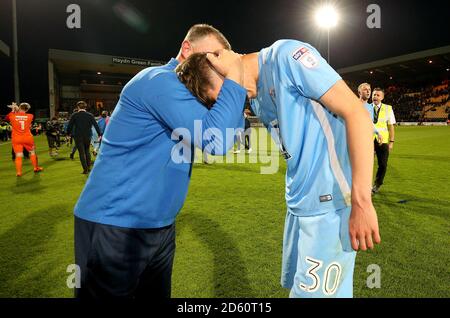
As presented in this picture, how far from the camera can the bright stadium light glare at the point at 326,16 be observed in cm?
1653

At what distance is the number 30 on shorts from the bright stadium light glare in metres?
16.6

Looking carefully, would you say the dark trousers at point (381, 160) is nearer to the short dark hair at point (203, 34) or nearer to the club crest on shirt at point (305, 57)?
the short dark hair at point (203, 34)

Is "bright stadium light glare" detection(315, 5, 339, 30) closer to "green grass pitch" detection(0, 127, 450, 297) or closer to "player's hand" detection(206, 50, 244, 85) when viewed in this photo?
"green grass pitch" detection(0, 127, 450, 297)

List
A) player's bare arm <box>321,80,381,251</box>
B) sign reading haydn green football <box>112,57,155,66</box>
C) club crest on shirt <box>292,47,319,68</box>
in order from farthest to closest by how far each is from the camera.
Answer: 1. sign reading haydn green football <box>112,57,155,66</box>
2. club crest on shirt <box>292,47,319,68</box>
3. player's bare arm <box>321,80,381,251</box>

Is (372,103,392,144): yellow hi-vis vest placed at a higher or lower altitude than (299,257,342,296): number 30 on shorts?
higher

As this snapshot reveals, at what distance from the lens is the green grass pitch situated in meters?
3.34

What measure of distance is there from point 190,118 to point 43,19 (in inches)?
1618

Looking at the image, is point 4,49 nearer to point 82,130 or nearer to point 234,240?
point 82,130

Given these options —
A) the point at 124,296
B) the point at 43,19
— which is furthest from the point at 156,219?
the point at 43,19

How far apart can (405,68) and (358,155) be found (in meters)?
60.8

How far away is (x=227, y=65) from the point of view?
5.03ft

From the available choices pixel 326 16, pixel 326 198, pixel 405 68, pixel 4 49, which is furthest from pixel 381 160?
pixel 405 68

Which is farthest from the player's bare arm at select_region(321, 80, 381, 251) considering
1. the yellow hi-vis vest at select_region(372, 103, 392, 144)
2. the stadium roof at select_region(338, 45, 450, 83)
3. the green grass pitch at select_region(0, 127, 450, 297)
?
the stadium roof at select_region(338, 45, 450, 83)

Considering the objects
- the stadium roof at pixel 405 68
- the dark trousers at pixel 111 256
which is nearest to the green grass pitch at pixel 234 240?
the dark trousers at pixel 111 256
